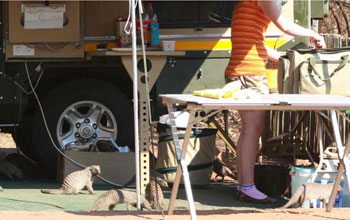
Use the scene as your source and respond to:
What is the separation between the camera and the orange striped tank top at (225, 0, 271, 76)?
23.9ft

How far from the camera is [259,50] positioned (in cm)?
734

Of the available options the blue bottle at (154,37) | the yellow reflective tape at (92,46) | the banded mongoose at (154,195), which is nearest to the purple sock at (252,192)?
the banded mongoose at (154,195)

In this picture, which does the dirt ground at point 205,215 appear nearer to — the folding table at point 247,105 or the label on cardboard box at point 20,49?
the folding table at point 247,105

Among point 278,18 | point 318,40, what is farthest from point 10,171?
point 318,40

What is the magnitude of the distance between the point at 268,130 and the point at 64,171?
288 cm

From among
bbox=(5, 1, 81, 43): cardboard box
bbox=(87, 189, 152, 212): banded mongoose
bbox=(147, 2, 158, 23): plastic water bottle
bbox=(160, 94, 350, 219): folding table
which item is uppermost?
bbox=(147, 2, 158, 23): plastic water bottle

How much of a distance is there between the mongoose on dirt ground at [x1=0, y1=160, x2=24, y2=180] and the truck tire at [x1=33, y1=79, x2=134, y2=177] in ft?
0.84

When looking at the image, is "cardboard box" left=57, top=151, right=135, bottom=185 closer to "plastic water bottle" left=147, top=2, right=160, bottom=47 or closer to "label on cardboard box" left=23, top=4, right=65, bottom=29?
"plastic water bottle" left=147, top=2, right=160, bottom=47

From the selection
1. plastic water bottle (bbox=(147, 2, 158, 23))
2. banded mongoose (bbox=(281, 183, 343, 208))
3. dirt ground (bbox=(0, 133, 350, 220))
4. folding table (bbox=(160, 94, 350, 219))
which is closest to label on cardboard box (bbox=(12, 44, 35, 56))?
plastic water bottle (bbox=(147, 2, 158, 23))

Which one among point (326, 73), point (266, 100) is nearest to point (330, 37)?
point (326, 73)

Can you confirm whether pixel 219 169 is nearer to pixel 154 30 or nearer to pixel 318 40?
pixel 154 30

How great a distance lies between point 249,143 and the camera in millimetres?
7453

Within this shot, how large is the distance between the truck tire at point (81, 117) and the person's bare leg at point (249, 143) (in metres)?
1.61

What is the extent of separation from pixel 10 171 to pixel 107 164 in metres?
0.98
